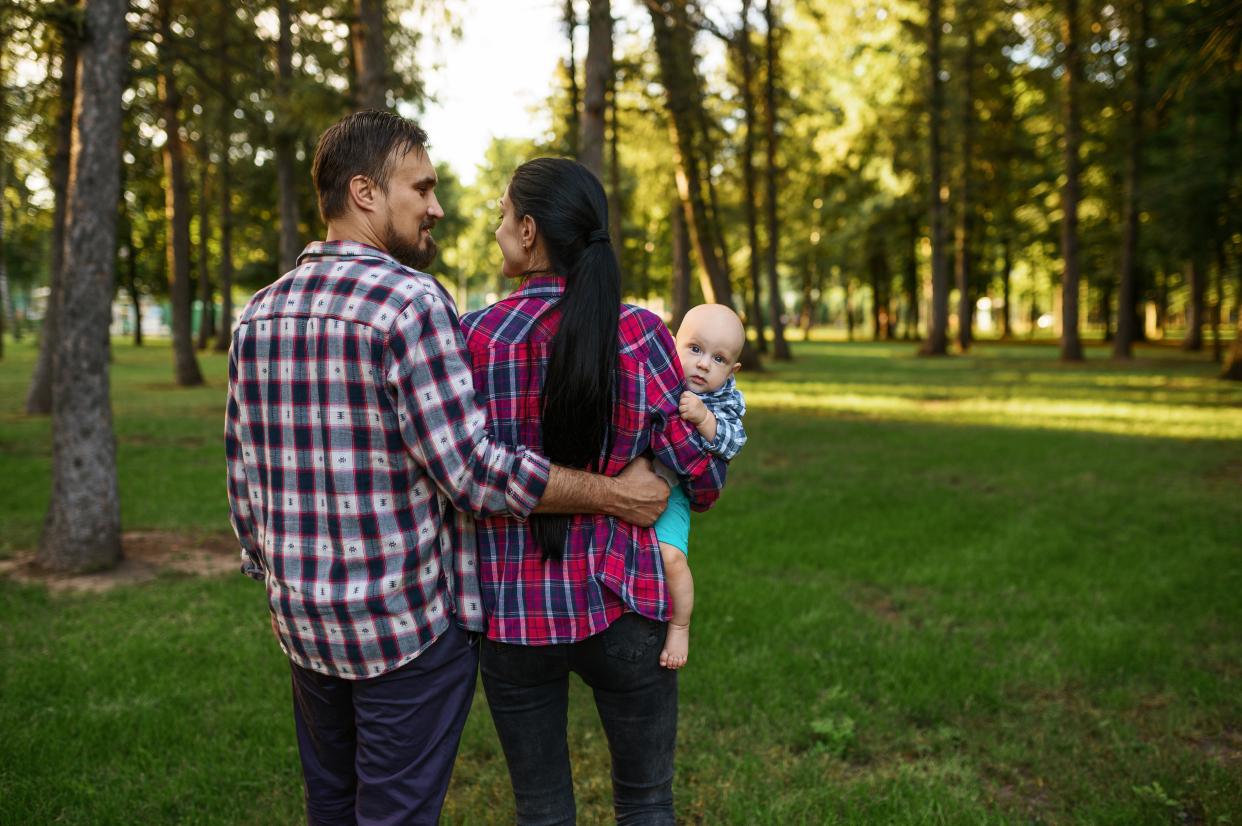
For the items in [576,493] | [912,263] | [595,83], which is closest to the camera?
[576,493]

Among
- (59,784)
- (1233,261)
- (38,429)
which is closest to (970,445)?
(59,784)

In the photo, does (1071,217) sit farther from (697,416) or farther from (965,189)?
(697,416)

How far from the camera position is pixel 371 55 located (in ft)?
37.5

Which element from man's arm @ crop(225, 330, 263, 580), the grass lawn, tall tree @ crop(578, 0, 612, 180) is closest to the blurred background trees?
tall tree @ crop(578, 0, 612, 180)

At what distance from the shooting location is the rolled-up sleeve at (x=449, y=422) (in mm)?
1858

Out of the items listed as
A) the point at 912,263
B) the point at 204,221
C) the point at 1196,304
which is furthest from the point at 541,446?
the point at 912,263

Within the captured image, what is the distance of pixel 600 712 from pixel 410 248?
3.98 feet

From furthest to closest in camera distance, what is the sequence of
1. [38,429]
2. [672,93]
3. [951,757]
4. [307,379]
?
[672,93]
[38,429]
[951,757]
[307,379]

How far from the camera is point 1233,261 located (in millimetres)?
27047

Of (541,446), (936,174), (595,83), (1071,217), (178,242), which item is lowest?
(541,446)

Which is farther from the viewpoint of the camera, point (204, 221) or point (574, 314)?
point (204, 221)

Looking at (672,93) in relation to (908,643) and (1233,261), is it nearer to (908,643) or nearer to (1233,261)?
(908,643)

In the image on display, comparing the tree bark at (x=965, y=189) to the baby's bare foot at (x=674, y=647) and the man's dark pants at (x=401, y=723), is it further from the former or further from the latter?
the man's dark pants at (x=401, y=723)

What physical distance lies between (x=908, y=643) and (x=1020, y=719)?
891 millimetres
